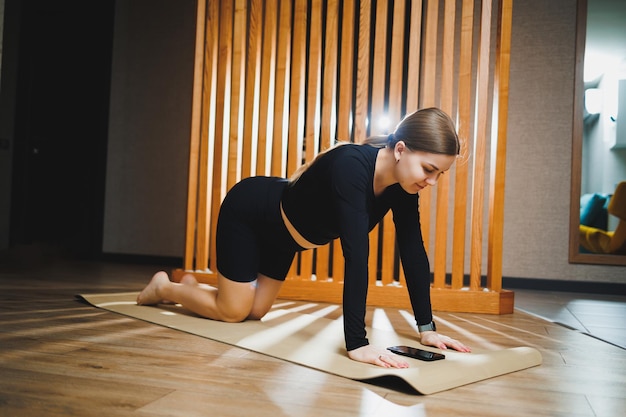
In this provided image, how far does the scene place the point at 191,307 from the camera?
2.25 metres

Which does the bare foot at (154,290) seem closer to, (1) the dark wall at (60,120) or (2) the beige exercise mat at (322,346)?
(2) the beige exercise mat at (322,346)

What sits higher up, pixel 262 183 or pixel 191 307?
pixel 262 183

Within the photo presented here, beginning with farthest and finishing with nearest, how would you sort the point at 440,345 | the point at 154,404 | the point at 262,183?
the point at 262,183, the point at 440,345, the point at 154,404

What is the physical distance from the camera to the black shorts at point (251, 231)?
200cm

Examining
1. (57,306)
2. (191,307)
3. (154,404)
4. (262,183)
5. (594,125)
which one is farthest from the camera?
(594,125)

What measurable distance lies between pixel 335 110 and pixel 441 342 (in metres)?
1.70

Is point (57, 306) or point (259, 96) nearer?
point (57, 306)

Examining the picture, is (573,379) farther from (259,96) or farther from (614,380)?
(259,96)

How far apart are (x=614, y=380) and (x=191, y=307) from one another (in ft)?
4.93

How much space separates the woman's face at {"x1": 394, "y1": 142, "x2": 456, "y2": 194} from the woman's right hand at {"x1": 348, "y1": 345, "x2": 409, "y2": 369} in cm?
48

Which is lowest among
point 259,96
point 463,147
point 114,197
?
point 114,197

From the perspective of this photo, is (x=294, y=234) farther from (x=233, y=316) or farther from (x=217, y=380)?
(x=217, y=380)

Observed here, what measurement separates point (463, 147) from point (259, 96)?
1.21 meters

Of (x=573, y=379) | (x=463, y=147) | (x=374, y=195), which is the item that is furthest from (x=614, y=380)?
(x=463, y=147)
